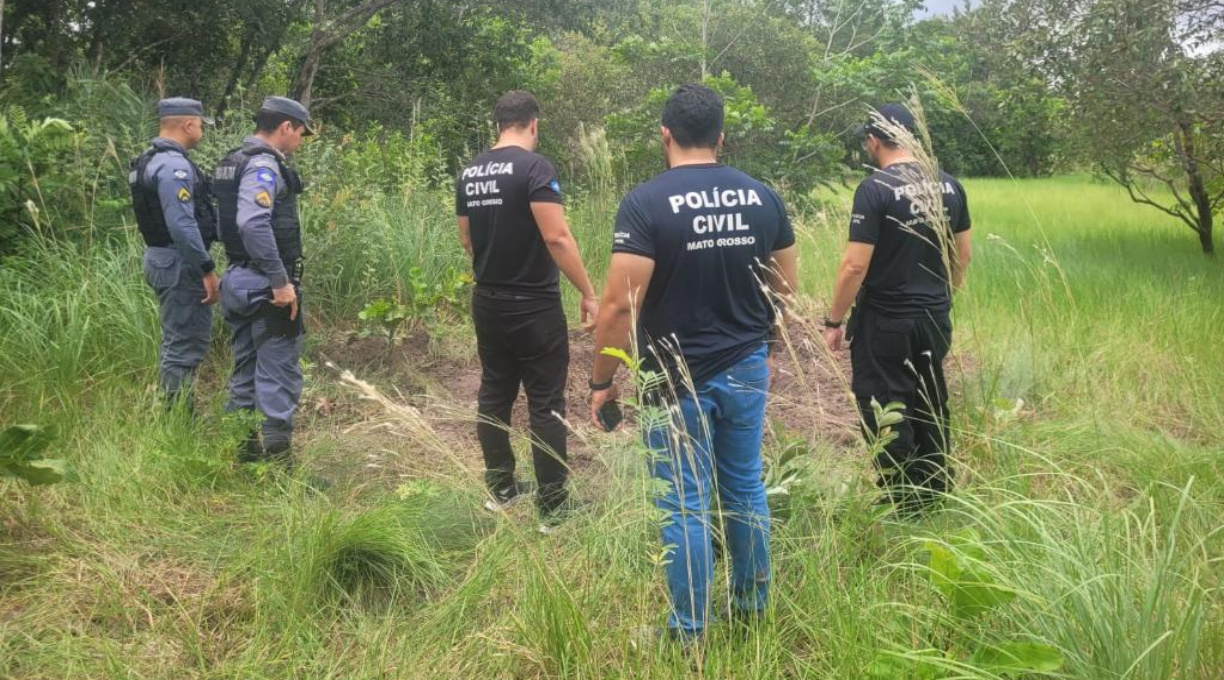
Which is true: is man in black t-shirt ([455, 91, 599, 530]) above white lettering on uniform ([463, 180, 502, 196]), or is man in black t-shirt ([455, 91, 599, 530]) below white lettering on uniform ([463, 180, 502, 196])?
below

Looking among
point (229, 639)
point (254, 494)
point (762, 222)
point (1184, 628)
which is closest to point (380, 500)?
point (254, 494)

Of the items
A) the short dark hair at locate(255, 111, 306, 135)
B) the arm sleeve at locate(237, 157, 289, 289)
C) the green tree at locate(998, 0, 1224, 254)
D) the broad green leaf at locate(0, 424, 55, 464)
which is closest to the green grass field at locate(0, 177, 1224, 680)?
the broad green leaf at locate(0, 424, 55, 464)

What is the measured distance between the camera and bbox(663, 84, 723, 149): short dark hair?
2.64m

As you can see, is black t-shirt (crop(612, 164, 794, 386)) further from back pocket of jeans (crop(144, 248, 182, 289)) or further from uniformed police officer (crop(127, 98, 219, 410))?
back pocket of jeans (crop(144, 248, 182, 289))

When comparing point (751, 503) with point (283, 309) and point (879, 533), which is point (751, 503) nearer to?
point (879, 533)

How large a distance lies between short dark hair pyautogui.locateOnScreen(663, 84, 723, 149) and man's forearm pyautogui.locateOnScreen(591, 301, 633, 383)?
57 cm

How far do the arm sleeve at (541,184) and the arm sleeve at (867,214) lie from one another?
47.1 inches

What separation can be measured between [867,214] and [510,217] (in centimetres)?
144

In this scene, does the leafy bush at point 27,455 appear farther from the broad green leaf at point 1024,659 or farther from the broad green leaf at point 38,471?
the broad green leaf at point 1024,659

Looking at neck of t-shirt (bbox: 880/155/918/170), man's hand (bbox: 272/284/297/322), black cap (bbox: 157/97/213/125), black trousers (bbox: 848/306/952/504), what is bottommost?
black trousers (bbox: 848/306/952/504)

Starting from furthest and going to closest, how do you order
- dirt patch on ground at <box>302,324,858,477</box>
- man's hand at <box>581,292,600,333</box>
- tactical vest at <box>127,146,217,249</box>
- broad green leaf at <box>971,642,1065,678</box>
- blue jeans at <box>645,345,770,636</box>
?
1. dirt patch on ground at <box>302,324,858,477</box>
2. tactical vest at <box>127,146,217,249</box>
3. man's hand at <box>581,292,600,333</box>
4. blue jeans at <box>645,345,770,636</box>
5. broad green leaf at <box>971,642,1065,678</box>

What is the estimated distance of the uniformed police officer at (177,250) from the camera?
4277mm

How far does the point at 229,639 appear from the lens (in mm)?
2680

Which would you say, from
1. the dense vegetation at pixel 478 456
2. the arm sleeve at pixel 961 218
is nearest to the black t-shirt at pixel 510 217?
the dense vegetation at pixel 478 456
